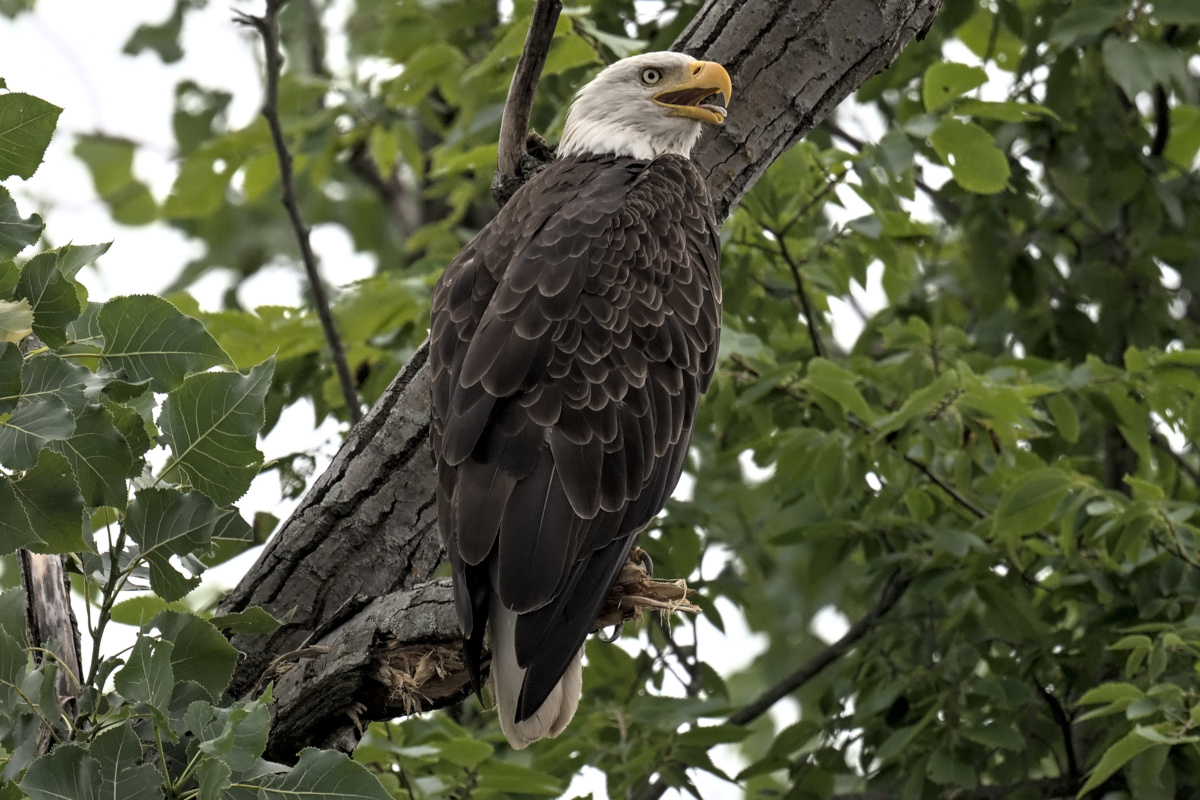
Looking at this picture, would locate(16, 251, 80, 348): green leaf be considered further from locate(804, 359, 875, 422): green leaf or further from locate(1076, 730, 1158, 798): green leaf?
locate(1076, 730, 1158, 798): green leaf

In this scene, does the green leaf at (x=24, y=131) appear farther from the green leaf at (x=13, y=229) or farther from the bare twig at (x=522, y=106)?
the bare twig at (x=522, y=106)

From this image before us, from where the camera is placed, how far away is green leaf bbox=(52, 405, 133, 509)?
Result: 2.43 meters

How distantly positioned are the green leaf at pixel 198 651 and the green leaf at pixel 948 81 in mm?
2924

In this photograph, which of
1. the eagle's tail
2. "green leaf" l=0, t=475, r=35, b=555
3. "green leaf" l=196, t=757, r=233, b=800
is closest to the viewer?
"green leaf" l=196, t=757, r=233, b=800

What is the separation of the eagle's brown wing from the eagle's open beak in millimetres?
171

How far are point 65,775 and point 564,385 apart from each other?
150cm

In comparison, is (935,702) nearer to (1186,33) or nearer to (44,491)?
(44,491)

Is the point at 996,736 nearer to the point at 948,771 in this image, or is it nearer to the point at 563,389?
the point at 948,771

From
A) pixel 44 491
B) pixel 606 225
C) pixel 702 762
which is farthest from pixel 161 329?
pixel 702 762

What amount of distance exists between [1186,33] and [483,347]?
4.05 meters

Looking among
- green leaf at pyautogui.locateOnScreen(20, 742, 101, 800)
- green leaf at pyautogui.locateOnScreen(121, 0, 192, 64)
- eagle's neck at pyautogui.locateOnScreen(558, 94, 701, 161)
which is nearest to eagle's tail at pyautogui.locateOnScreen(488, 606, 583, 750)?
green leaf at pyautogui.locateOnScreen(20, 742, 101, 800)

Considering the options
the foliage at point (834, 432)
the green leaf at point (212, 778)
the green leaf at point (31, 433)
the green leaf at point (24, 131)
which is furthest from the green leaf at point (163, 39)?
the green leaf at point (212, 778)

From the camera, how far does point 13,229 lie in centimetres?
246

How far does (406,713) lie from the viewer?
2.94 metres
